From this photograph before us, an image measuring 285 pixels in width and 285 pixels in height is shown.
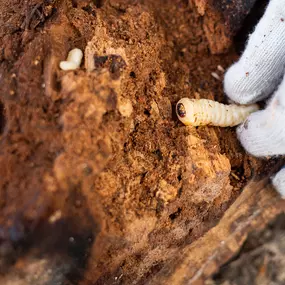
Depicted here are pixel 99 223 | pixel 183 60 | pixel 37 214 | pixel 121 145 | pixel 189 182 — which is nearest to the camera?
A: pixel 37 214

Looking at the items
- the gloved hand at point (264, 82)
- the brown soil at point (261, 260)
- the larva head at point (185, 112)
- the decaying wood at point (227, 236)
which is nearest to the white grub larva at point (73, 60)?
the larva head at point (185, 112)

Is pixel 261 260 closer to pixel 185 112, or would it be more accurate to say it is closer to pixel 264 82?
pixel 264 82

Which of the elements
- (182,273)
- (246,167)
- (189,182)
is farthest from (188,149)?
(182,273)

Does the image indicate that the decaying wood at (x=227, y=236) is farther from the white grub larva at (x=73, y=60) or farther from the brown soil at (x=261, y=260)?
the white grub larva at (x=73, y=60)

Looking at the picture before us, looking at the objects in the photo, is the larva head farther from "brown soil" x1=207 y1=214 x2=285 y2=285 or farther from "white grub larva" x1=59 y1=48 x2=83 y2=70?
"brown soil" x1=207 y1=214 x2=285 y2=285

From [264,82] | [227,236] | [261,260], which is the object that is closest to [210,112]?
[264,82]

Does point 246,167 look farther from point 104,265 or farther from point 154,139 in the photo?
point 104,265
